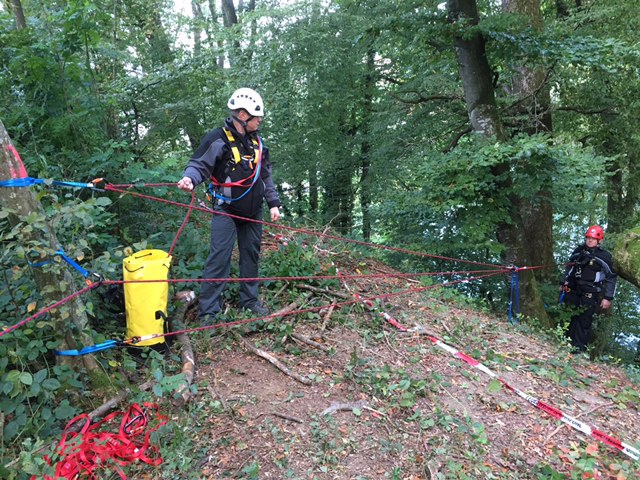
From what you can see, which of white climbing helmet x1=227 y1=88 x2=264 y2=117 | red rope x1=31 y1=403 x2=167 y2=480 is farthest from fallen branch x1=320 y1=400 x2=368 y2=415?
white climbing helmet x1=227 y1=88 x2=264 y2=117

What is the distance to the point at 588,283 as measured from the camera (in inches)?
262

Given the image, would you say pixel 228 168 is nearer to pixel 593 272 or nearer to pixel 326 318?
pixel 326 318

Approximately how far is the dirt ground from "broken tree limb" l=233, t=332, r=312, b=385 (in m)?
0.02

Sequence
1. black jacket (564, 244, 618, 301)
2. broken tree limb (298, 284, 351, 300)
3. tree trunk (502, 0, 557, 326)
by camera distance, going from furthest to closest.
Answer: tree trunk (502, 0, 557, 326)
black jacket (564, 244, 618, 301)
broken tree limb (298, 284, 351, 300)

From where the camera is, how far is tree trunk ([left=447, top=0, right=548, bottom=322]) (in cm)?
618

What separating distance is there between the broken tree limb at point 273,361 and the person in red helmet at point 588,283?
504 centimetres

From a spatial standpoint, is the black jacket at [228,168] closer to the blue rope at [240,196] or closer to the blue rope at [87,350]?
the blue rope at [240,196]

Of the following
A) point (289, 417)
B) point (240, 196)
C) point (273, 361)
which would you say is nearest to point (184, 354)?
point (273, 361)

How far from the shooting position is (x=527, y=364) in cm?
437

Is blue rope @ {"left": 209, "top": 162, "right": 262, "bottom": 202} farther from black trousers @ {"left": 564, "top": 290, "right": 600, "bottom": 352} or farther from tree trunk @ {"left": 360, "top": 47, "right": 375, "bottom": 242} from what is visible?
black trousers @ {"left": 564, "top": 290, "right": 600, "bottom": 352}

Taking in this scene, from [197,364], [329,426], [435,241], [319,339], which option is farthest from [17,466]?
[435,241]

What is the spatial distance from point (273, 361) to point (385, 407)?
1.01 metres

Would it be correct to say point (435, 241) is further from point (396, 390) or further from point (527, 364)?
point (396, 390)

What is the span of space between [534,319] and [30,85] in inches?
283
